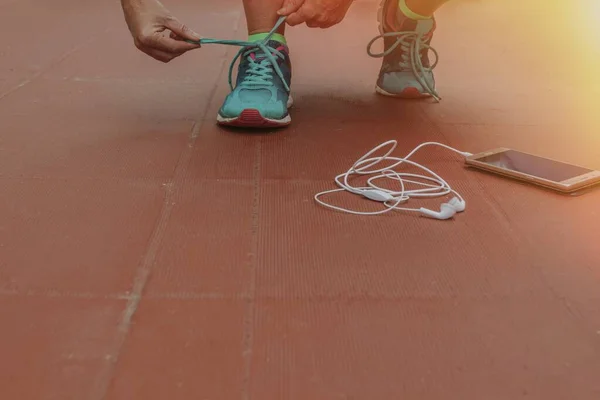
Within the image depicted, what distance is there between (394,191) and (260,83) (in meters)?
0.47

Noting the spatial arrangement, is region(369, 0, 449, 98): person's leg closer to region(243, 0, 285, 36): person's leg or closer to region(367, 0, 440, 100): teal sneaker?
region(367, 0, 440, 100): teal sneaker

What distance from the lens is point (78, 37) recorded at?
7.64 feet

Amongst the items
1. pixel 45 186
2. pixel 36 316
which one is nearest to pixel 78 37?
pixel 45 186

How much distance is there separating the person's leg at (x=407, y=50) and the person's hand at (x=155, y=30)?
52cm

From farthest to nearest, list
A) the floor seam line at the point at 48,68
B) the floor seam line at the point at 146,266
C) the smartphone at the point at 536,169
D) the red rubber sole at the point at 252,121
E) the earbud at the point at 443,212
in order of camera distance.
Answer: the floor seam line at the point at 48,68
the red rubber sole at the point at 252,121
the smartphone at the point at 536,169
the earbud at the point at 443,212
the floor seam line at the point at 146,266

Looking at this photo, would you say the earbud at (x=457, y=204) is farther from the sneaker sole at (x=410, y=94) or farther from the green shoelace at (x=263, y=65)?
the sneaker sole at (x=410, y=94)

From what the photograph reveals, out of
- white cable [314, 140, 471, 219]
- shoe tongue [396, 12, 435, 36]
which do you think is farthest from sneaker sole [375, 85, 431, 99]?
white cable [314, 140, 471, 219]

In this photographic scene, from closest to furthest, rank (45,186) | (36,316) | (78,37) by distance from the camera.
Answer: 1. (36,316)
2. (45,186)
3. (78,37)

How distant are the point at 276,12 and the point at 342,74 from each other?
567mm

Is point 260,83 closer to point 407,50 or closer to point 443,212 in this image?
point 407,50

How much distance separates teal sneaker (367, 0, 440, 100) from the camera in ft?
5.23

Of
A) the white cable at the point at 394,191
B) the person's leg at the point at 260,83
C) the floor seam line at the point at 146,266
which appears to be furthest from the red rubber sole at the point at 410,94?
the floor seam line at the point at 146,266

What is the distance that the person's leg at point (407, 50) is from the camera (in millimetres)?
1587

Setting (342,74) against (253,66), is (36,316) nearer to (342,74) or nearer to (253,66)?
(253,66)
